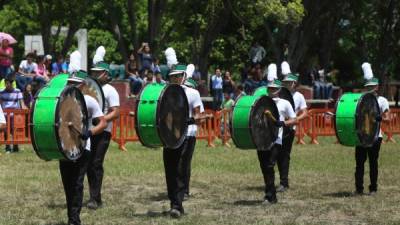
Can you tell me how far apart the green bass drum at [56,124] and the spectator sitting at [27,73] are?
15903 millimetres

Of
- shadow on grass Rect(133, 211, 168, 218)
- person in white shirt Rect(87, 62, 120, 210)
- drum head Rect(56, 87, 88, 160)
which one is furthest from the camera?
person in white shirt Rect(87, 62, 120, 210)

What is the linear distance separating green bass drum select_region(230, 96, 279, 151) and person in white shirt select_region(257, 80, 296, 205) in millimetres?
177

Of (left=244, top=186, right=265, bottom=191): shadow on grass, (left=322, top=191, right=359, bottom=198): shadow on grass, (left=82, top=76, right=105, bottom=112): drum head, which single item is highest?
(left=82, top=76, right=105, bottom=112): drum head

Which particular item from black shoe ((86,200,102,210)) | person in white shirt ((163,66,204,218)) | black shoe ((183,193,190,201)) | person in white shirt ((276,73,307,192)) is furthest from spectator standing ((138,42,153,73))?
black shoe ((86,200,102,210))

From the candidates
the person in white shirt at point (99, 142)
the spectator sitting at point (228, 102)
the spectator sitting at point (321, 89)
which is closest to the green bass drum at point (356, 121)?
the person in white shirt at point (99, 142)

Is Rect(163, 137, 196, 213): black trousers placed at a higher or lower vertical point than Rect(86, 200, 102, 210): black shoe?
higher

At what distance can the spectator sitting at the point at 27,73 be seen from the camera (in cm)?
2711

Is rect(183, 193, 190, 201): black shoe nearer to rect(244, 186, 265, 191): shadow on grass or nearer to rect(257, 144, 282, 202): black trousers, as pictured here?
rect(257, 144, 282, 202): black trousers

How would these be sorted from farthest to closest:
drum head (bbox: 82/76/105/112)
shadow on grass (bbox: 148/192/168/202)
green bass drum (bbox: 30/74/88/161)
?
shadow on grass (bbox: 148/192/168/202)
drum head (bbox: 82/76/105/112)
green bass drum (bbox: 30/74/88/161)

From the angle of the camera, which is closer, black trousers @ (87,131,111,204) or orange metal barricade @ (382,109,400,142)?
black trousers @ (87,131,111,204)

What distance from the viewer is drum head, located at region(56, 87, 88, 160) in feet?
36.4

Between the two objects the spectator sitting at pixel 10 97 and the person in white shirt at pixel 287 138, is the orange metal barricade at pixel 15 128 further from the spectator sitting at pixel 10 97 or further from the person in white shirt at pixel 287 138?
the person in white shirt at pixel 287 138

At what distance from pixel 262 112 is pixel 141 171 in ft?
16.6

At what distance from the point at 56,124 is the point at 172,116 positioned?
2533 millimetres
